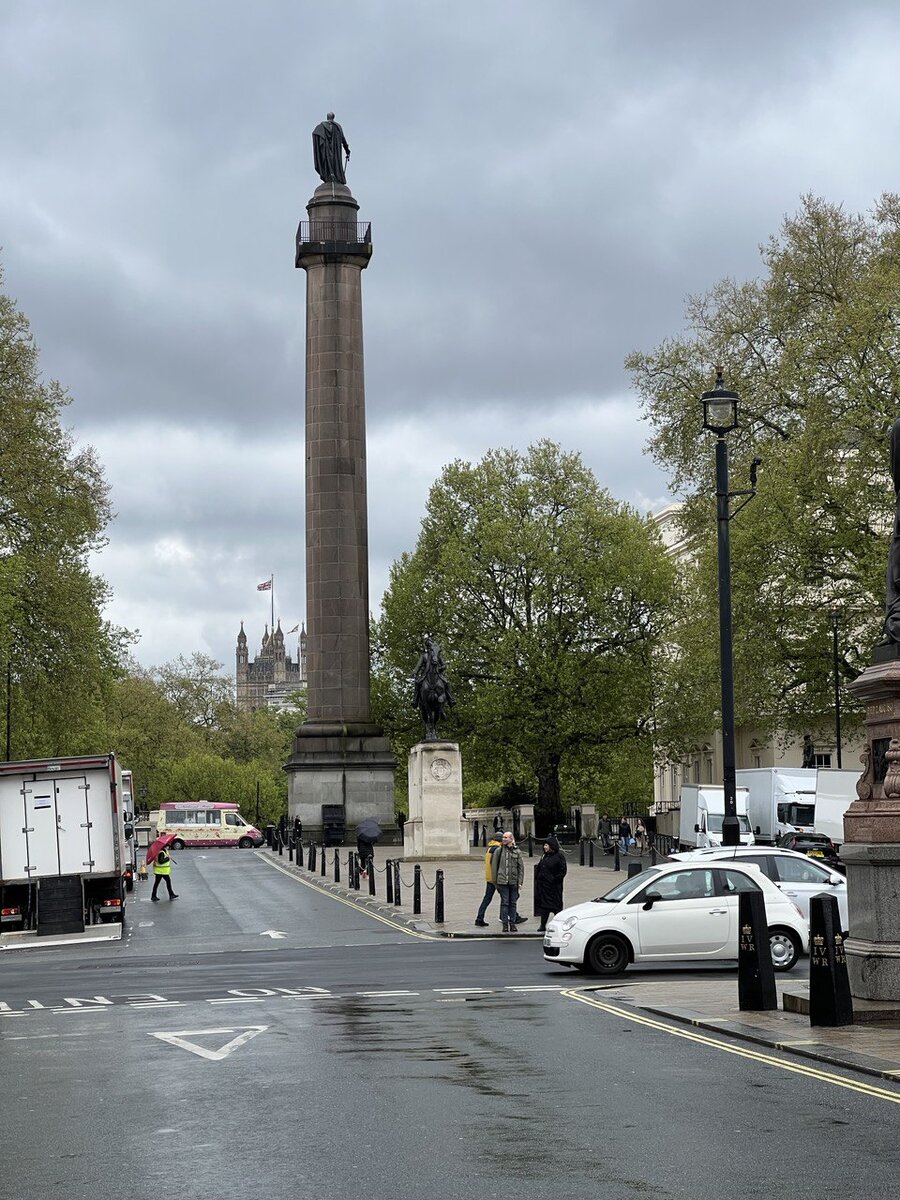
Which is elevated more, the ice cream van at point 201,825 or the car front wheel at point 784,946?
the car front wheel at point 784,946

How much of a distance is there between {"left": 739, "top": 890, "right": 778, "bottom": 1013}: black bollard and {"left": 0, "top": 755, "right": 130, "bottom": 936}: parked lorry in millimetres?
18863

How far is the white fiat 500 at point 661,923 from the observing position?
21516 millimetres

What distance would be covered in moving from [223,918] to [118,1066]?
21.6 m

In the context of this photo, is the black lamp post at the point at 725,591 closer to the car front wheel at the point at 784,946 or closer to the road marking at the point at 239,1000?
the car front wheel at the point at 784,946

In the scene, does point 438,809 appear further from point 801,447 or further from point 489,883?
point 489,883

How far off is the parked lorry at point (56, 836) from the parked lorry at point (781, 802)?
24434 mm

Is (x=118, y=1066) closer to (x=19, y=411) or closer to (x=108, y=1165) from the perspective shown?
(x=108, y=1165)

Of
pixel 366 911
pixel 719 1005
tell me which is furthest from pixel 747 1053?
pixel 366 911

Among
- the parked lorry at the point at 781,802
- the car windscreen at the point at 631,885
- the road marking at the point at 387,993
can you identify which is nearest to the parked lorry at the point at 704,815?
the parked lorry at the point at 781,802

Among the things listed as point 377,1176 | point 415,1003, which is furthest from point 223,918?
point 377,1176

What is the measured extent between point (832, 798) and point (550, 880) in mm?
19873

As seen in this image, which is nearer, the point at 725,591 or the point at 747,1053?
the point at 747,1053

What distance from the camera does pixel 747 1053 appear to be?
13359mm

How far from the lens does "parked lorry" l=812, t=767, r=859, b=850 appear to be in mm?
45219
